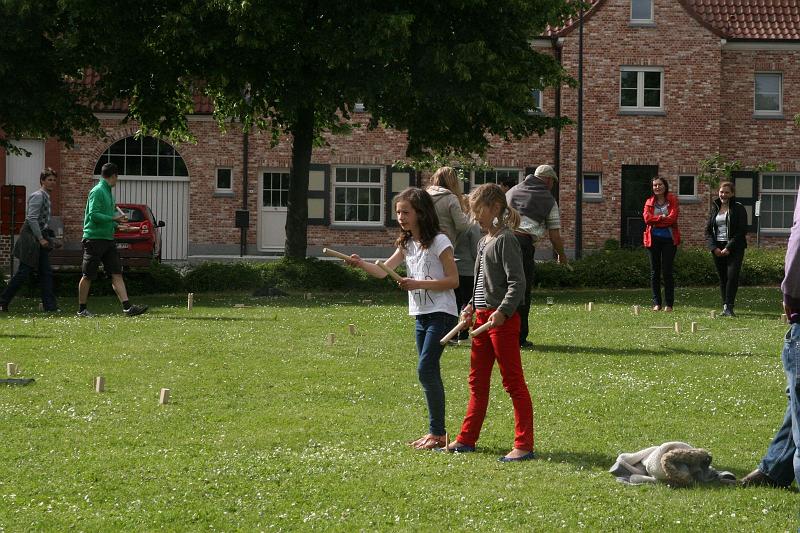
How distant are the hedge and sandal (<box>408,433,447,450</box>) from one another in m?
15.3

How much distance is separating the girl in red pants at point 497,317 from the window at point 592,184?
31.3 m

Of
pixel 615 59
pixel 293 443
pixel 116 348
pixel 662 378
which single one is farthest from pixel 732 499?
pixel 615 59

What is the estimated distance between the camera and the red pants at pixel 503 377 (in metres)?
7.55

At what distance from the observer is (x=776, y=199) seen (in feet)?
130

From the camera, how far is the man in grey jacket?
58.3ft

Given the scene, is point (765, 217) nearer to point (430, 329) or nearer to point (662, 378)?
point (662, 378)

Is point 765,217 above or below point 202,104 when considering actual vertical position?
below

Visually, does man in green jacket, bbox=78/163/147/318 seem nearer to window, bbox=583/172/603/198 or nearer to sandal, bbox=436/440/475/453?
sandal, bbox=436/440/475/453

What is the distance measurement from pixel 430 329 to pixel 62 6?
1597 cm

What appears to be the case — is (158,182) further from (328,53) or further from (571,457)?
(571,457)

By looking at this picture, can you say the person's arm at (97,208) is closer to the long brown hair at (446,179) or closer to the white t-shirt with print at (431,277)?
the long brown hair at (446,179)

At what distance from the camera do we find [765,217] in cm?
3953

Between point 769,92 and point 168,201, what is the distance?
19.5m

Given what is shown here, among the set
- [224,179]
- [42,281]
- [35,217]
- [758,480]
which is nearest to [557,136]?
[224,179]
